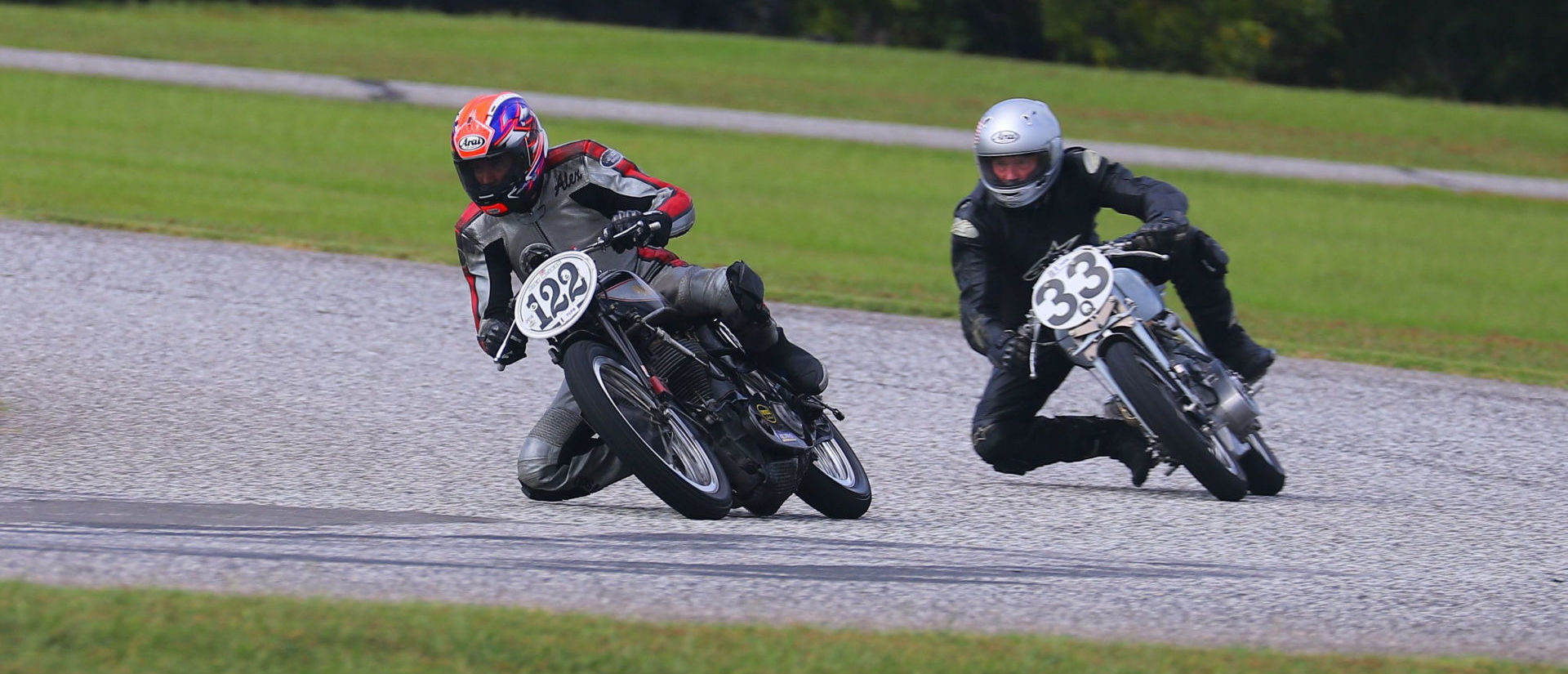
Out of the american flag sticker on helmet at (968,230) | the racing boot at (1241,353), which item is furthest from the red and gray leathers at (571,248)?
the racing boot at (1241,353)

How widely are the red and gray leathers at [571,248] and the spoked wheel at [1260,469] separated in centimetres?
187

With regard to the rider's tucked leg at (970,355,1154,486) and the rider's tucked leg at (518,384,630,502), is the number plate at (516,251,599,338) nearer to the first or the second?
the rider's tucked leg at (518,384,630,502)

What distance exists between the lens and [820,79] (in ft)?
105

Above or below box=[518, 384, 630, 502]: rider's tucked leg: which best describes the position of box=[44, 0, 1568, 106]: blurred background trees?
below

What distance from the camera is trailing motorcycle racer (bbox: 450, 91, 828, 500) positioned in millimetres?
6465

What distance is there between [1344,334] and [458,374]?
6713mm

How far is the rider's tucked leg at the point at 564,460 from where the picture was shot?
6633 mm

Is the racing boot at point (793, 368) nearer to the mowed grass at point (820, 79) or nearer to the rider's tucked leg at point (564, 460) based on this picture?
the rider's tucked leg at point (564, 460)

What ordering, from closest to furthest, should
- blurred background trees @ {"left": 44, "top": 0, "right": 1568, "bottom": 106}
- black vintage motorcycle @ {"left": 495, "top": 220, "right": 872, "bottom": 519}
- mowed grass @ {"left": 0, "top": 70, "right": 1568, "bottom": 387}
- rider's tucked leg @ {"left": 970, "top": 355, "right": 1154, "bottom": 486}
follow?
black vintage motorcycle @ {"left": 495, "top": 220, "right": 872, "bottom": 519}
rider's tucked leg @ {"left": 970, "top": 355, "right": 1154, "bottom": 486}
mowed grass @ {"left": 0, "top": 70, "right": 1568, "bottom": 387}
blurred background trees @ {"left": 44, "top": 0, "right": 1568, "bottom": 106}

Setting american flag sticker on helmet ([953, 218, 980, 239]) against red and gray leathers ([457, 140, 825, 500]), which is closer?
red and gray leathers ([457, 140, 825, 500])

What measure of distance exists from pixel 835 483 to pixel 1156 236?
1.51m

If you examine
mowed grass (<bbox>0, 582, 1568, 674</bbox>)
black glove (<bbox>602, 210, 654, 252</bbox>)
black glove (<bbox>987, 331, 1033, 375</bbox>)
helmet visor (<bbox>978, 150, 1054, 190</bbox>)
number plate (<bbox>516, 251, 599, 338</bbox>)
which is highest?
helmet visor (<bbox>978, 150, 1054, 190</bbox>)

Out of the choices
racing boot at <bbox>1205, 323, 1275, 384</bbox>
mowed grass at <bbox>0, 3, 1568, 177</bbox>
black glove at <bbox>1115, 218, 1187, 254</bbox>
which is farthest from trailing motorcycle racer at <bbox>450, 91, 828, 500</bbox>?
mowed grass at <bbox>0, 3, 1568, 177</bbox>

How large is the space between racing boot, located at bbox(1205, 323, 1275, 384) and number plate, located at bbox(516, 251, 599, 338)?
2.83 metres
